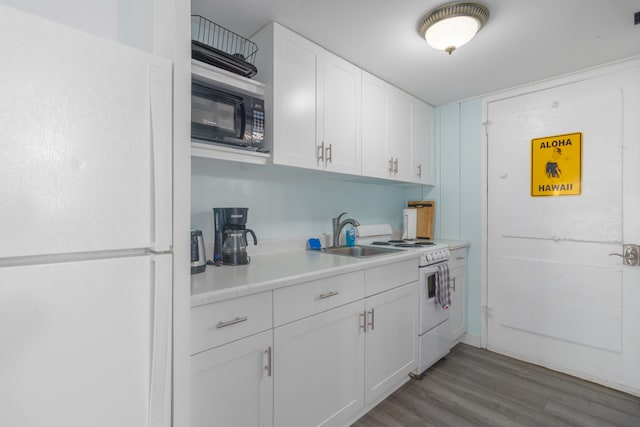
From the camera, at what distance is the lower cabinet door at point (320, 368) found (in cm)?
133

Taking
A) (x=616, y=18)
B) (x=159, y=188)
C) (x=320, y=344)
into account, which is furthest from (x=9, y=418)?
(x=616, y=18)

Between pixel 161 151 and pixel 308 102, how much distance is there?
1.18m

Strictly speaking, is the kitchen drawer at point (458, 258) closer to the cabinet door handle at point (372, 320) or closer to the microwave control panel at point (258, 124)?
the cabinet door handle at point (372, 320)

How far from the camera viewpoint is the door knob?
81.8 inches

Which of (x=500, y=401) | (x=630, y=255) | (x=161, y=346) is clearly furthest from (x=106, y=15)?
(x=630, y=255)

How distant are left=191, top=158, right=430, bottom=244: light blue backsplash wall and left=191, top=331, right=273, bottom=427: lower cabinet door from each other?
2.60ft

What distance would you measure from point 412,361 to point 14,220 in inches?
91.7

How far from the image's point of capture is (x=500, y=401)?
1965mm

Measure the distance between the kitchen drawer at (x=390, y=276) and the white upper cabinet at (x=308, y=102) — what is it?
2.45 ft

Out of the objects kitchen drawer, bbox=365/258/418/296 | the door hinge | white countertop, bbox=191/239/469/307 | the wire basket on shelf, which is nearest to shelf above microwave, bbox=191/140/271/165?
the wire basket on shelf

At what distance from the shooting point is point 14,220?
0.67 m

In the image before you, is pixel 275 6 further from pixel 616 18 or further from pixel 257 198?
pixel 616 18

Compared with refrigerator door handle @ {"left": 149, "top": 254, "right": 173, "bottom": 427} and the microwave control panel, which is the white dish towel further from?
refrigerator door handle @ {"left": 149, "top": 254, "right": 173, "bottom": 427}

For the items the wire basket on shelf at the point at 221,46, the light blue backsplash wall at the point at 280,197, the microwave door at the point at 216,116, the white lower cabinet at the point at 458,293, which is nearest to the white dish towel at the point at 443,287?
the white lower cabinet at the point at 458,293
